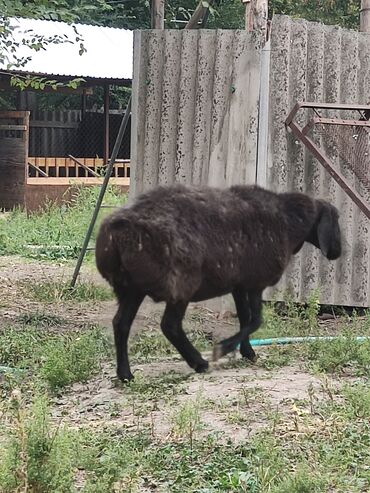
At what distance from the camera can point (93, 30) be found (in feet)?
76.8

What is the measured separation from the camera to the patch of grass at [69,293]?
10891 millimetres

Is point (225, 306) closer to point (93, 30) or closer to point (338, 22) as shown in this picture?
point (93, 30)

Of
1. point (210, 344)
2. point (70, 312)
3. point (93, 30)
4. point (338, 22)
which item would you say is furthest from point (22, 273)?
point (338, 22)

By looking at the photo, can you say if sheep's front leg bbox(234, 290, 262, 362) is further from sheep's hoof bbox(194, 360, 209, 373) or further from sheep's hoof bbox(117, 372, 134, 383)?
sheep's hoof bbox(117, 372, 134, 383)

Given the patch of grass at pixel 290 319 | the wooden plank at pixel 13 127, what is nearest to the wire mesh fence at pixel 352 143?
the patch of grass at pixel 290 319

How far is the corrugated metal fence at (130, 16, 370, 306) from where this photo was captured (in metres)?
9.48

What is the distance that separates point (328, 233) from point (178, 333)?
1.30 meters

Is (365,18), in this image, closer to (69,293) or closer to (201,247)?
(69,293)

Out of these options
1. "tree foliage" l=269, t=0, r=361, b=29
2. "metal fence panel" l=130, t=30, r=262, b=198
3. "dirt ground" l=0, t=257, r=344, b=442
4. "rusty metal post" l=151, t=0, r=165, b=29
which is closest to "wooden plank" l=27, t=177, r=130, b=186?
"rusty metal post" l=151, t=0, r=165, b=29

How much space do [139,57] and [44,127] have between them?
43.1ft

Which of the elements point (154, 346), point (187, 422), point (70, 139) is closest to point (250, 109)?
point (154, 346)

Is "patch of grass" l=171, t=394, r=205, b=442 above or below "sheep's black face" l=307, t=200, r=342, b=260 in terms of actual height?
below

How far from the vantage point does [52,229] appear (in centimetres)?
1591

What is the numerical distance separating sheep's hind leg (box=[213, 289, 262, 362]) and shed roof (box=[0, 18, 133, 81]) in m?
12.6
